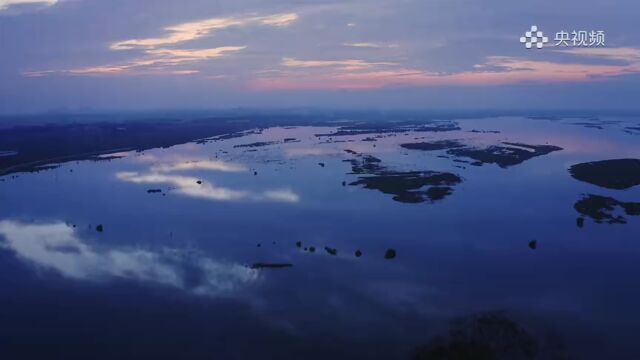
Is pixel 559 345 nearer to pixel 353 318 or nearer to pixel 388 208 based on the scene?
pixel 353 318

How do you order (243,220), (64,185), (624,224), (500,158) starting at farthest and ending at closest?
(500,158)
(64,185)
(243,220)
(624,224)

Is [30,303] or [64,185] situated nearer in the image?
[30,303]

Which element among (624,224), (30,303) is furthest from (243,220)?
(624,224)

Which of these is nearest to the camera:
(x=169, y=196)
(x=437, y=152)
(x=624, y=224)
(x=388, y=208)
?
(x=624, y=224)

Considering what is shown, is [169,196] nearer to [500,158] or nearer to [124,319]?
[124,319]

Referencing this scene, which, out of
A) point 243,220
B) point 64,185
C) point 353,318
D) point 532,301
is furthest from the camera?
point 64,185

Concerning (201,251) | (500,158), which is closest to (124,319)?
(201,251)
